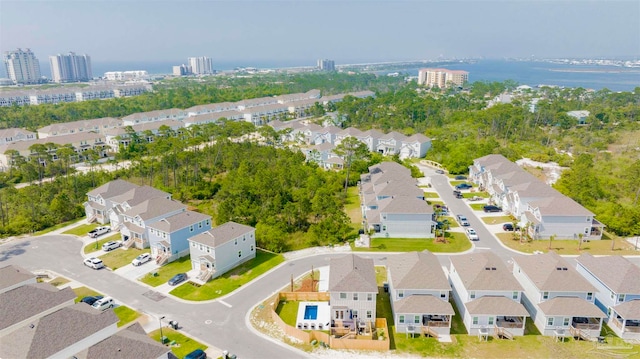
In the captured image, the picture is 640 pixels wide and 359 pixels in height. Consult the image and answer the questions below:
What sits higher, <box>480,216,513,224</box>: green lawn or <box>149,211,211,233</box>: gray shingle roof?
<box>149,211,211,233</box>: gray shingle roof

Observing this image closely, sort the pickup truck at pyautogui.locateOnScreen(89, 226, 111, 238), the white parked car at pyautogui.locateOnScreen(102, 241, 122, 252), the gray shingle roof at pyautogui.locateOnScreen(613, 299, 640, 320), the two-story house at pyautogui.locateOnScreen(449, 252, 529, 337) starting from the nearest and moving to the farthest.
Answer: the gray shingle roof at pyautogui.locateOnScreen(613, 299, 640, 320) < the two-story house at pyautogui.locateOnScreen(449, 252, 529, 337) < the white parked car at pyautogui.locateOnScreen(102, 241, 122, 252) < the pickup truck at pyautogui.locateOnScreen(89, 226, 111, 238)

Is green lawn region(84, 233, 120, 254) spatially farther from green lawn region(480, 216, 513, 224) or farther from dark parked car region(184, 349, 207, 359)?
green lawn region(480, 216, 513, 224)

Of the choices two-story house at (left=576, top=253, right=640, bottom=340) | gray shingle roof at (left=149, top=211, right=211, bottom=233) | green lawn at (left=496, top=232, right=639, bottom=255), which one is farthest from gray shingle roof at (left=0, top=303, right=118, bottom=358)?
green lawn at (left=496, top=232, right=639, bottom=255)

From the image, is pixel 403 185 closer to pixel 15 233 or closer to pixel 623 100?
pixel 15 233

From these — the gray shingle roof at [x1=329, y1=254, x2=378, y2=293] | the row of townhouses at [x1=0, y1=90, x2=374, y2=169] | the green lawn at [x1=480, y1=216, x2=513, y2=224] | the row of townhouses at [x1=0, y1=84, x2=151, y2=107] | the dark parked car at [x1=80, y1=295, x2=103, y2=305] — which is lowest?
the green lawn at [x1=480, y1=216, x2=513, y2=224]

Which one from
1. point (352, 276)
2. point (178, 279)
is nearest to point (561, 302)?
point (352, 276)

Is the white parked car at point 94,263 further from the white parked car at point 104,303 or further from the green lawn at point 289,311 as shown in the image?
the green lawn at point 289,311

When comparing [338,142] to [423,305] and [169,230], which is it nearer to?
[169,230]
